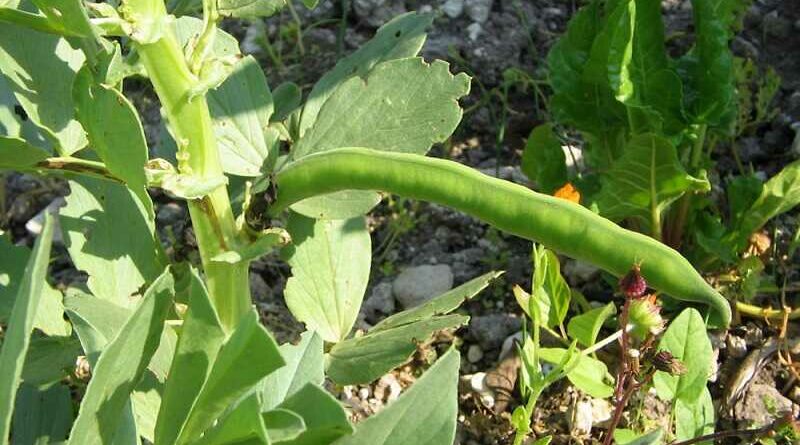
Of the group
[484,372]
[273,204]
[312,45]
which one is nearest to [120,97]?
[273,204]

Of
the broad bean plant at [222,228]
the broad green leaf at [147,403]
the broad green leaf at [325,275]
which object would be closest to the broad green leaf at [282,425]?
the broad bean plant at [222,228]

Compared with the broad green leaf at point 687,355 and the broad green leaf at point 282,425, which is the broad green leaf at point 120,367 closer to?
the broad green leaf at point 282,425

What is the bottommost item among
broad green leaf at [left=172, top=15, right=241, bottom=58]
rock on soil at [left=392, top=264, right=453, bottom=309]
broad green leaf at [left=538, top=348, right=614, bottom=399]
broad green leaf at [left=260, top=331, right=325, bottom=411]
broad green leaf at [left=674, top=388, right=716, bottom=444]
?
rock on soil at [left=392, top=264, right=453, bottom=309]

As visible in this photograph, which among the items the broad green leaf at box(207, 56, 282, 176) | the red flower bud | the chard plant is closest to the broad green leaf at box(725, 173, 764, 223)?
the chard plant

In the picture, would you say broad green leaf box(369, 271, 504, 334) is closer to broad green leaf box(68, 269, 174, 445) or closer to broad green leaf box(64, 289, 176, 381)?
broad green leaf box(64, 289, 176, 381)

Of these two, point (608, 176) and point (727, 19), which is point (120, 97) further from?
point (727, 19)

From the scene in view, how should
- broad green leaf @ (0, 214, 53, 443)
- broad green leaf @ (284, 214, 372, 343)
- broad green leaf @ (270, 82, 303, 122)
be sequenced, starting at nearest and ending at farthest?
broad green leaf @ (0, 214, 53, 443) < broad green leaf @ (284, 214, 372, 343) < broad green leaf @ (270, 82, 303, 122)

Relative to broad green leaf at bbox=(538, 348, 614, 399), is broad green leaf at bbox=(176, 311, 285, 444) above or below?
above
